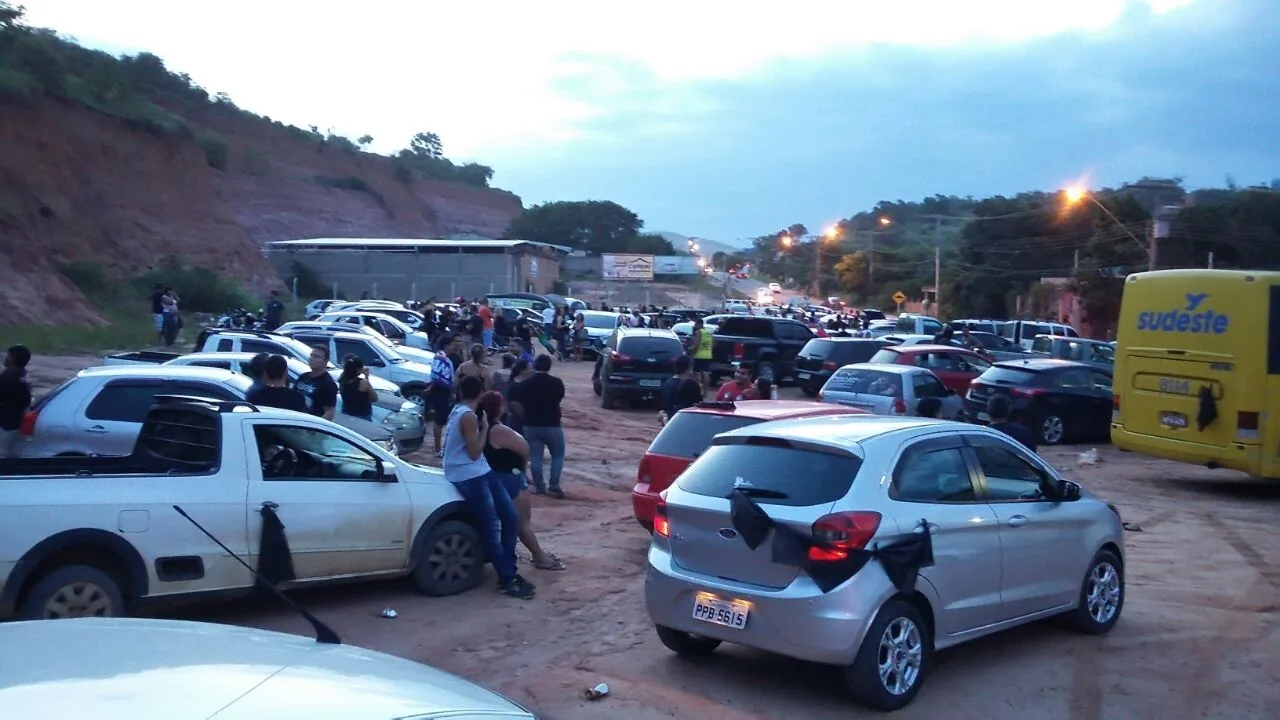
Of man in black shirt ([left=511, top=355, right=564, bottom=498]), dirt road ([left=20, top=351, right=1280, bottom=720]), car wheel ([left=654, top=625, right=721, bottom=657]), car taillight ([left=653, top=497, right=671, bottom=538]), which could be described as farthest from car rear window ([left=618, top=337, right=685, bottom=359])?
car taillight ([left=653, top=497, right=671, bottom=538])

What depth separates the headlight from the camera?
612 inches

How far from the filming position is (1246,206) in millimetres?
57938

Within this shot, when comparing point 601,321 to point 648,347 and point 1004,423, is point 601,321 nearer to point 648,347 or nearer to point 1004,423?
point 648,347

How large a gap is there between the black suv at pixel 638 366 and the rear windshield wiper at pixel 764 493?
1698 cm

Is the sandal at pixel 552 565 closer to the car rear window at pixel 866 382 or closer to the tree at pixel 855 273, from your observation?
the car rear window at pixel 866 382

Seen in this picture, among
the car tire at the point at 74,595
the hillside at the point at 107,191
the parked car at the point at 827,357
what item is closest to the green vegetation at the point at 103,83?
the hillside at the point at 107,191

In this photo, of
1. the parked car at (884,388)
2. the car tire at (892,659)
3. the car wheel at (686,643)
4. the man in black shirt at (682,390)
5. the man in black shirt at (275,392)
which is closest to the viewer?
the car tire at (892,659)

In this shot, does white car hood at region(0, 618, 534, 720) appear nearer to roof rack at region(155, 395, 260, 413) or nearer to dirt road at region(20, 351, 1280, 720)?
dirt road at region(20, 351, 1280, 720)

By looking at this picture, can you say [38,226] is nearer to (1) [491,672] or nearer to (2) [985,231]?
(1) [491,672]

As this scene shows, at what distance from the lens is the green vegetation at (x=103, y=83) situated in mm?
42781

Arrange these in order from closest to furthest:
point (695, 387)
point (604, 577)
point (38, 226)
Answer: point (604, 577) < point (695, 387) < point (38, 226)

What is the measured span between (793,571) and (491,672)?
7.20 feet

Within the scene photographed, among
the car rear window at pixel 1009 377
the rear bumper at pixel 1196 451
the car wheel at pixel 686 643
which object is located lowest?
the car wheel at pixel 686 643

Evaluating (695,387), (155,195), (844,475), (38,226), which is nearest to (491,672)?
(844,475)
